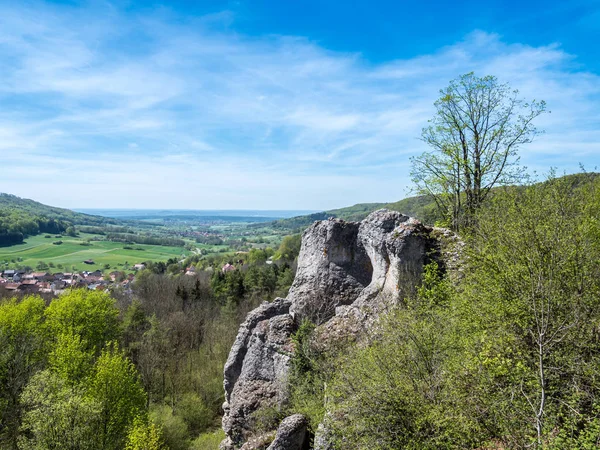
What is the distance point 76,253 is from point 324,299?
449 ft

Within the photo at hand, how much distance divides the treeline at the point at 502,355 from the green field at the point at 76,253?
115m

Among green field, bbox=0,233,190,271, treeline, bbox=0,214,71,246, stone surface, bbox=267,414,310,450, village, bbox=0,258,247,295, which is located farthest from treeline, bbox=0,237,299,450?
treeline, bbox=0,214,71,246

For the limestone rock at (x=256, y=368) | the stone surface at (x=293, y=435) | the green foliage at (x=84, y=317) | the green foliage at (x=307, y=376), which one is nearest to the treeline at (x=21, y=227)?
the green foliage at (x=84, y=317)

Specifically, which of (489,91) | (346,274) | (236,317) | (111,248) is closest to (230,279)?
(236,317)

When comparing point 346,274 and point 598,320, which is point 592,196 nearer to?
point 598,320

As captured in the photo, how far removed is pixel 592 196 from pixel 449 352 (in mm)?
8559

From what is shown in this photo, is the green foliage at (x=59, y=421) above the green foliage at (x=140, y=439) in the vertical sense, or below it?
above

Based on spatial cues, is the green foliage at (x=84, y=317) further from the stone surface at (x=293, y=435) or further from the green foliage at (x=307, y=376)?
the stone surface at (x=293, y=435)

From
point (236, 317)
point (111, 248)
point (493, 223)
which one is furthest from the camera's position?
point (111, 248)

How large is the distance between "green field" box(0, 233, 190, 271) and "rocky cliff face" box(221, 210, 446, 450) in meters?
104

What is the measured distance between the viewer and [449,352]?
34.6 ft

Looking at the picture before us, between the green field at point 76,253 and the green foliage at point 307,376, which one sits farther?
the green field at point 76,253

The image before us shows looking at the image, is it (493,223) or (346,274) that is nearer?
(493,223)

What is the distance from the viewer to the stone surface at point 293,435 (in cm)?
1463
